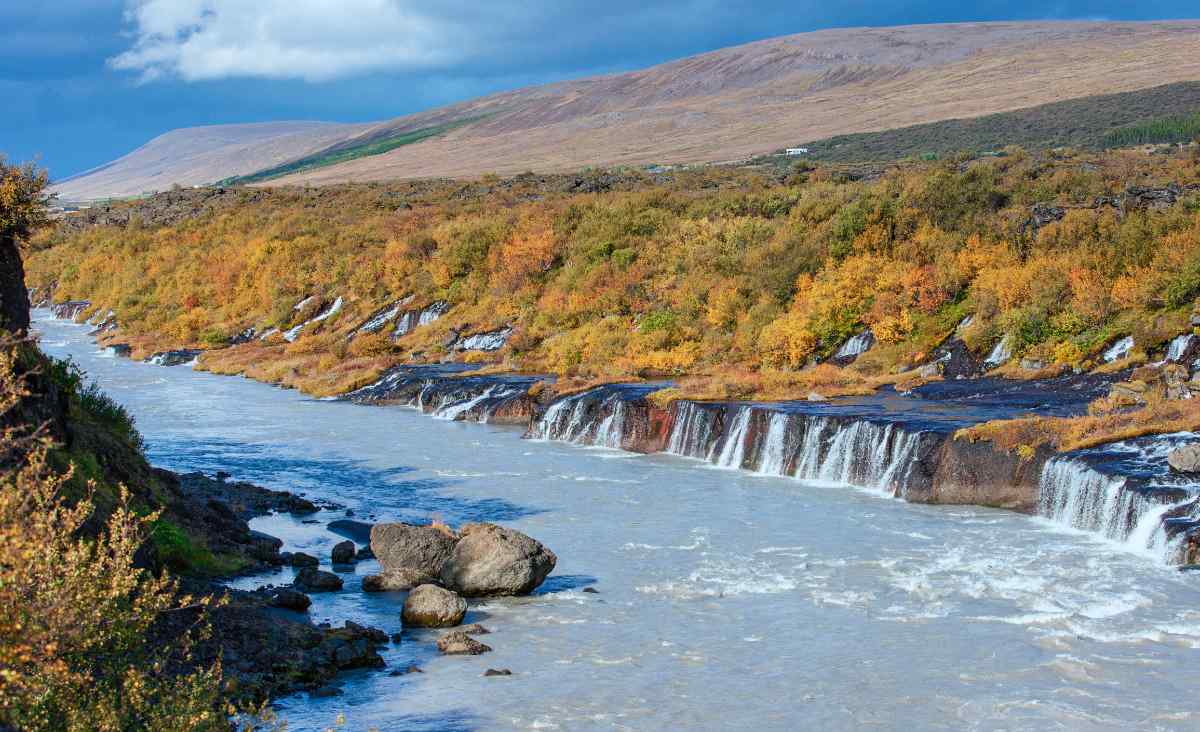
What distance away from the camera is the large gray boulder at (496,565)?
1645 centimetres

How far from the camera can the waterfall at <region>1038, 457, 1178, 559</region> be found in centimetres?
1792

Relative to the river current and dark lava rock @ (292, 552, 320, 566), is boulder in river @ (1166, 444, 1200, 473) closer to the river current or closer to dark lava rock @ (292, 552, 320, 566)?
the river current

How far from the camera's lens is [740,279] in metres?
40.8

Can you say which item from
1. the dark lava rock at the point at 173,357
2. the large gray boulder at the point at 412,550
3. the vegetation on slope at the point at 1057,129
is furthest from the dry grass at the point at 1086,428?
the vegetation on slope at the point at 1057,129

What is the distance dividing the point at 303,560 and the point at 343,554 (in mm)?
678

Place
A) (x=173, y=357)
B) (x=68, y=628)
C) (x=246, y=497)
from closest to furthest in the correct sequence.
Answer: (x=68, y=628) < (x=246, y=497) < (x=173, y=357)

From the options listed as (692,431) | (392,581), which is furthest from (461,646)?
(692,431)

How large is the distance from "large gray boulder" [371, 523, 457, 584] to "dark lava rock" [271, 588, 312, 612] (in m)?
1.76

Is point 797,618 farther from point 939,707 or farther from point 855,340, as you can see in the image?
point 855,340

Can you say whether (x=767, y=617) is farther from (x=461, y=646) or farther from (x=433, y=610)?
(x=433, y=610)

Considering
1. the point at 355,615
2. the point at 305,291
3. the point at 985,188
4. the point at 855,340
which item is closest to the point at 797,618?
the point at 355,615

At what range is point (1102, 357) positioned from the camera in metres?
28.3

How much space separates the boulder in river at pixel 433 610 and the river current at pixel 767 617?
1.17 feet

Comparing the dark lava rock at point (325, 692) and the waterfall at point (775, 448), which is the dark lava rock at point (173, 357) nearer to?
the waterfall at point (775, 448)
